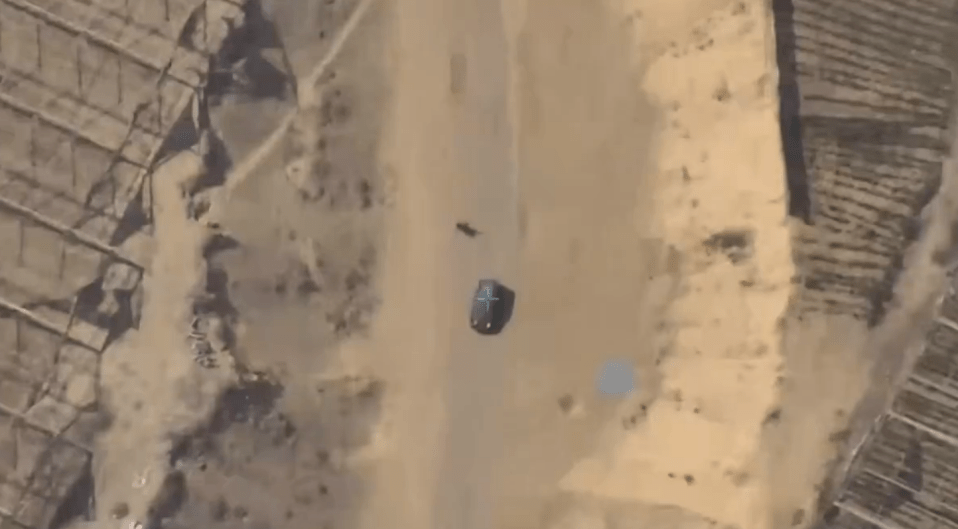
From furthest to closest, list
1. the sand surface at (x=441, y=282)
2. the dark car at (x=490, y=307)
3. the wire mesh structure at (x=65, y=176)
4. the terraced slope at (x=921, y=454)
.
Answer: the dark car at (x=490, y=307) → the sand surface at (x=441, y=282) → the wire mesh structure at (x=65, y=176) → the terraced slope at (x=921, y=454)

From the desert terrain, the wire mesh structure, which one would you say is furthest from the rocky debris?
the wire mesh structure

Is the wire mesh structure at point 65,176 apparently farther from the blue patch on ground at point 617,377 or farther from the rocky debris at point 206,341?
the blue patch on ground at point 617,377

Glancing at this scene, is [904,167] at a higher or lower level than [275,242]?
higher

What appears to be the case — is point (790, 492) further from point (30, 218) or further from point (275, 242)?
point (30, 218)

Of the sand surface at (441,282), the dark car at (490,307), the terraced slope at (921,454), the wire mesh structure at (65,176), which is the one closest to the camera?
the terraced slope at (921,454)

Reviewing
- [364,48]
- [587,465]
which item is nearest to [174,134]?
[364,48]

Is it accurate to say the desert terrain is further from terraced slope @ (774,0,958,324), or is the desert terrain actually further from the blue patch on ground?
terraced slope @ (774,0,958,324)

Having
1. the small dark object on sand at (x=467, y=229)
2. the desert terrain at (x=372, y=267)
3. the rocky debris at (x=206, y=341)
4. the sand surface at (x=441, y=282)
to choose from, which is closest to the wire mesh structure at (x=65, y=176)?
the desert terrain at (x=372, y=267)

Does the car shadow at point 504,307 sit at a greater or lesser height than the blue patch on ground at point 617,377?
greater

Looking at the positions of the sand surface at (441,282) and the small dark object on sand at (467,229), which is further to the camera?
the small dark object on sand at (467,229)
